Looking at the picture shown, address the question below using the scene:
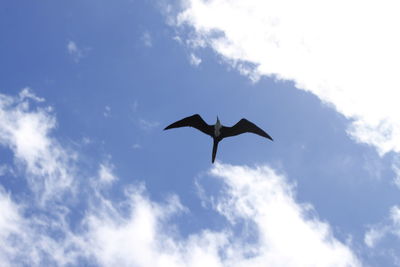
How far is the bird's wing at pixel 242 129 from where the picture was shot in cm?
2372

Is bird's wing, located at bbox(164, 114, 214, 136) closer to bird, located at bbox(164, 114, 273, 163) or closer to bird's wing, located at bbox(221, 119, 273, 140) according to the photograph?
bird, located at bbox(164, 114, 273, 163)

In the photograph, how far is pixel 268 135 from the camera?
23.6 m

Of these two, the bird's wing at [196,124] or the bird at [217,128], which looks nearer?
the bird at [217,128]

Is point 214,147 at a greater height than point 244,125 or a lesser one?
lesser

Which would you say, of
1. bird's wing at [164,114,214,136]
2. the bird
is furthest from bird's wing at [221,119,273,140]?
bird's wing at [164,114,214,136]

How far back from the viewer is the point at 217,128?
77.6 ft

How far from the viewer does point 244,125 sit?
2386 cm

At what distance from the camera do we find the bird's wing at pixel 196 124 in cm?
2377

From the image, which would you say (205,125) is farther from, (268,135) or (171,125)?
(268,135)

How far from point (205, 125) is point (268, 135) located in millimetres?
4790

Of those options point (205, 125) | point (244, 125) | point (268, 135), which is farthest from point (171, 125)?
point (268, 135)

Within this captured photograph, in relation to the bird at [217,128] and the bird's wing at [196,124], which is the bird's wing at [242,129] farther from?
the bird's wing at [196,124]

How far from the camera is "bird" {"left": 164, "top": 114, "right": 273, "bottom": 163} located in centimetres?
2366

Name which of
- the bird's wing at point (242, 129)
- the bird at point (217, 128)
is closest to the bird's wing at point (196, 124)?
the bird at point (217, 128)
